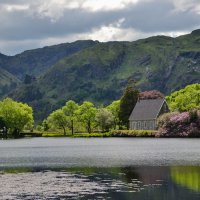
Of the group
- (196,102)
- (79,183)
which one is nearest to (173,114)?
(196,102)

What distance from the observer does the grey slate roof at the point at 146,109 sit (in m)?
192

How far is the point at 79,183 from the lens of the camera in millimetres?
46500

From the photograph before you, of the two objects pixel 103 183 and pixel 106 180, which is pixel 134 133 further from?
pixel 103 183

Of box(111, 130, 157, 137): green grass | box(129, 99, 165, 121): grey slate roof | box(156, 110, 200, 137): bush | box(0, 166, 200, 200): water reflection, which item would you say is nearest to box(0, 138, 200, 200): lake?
box(0, 166, 200, 200): water reflection

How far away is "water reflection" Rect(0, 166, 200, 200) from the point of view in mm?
38750

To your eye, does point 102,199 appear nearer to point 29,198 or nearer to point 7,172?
point 29,198

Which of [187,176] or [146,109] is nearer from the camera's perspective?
[187,176]

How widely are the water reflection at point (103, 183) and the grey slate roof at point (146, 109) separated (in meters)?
133

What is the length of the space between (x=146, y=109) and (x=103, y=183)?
493 ft

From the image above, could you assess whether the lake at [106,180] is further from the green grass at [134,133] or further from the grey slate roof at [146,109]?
the grey slate roof at [146,109]

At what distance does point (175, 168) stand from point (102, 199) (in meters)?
21.2

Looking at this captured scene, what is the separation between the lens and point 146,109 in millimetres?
195000

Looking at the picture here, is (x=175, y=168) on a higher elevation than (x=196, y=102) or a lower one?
lower

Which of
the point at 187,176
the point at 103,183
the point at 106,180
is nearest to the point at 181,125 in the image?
the point at 187,176
